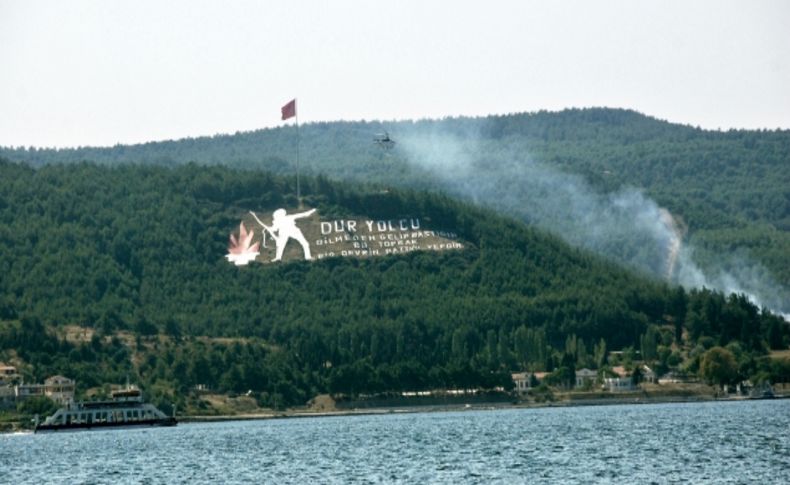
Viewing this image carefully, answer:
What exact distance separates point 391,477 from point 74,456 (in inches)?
2155

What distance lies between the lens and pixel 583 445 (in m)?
149

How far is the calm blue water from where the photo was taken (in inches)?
4759

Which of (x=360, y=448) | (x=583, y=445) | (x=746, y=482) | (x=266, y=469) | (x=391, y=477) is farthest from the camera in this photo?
(x=360, y=448)

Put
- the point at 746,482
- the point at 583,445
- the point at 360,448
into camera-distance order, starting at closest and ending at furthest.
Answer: the point at 746,482, the point at 583,445, the point at 360,448

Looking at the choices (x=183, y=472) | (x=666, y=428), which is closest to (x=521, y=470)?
(x=183, y=472)

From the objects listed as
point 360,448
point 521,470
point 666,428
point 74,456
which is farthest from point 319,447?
point 521,470

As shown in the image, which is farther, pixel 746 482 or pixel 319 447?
pixel 319 447

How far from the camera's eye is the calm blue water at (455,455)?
120875mm

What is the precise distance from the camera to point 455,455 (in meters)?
143

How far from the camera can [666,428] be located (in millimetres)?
173250

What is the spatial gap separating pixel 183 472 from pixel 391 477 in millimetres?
22003

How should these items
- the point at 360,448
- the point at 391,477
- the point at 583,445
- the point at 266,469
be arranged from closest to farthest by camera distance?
the point at 391,477, the point at 266,469, the point at 583,445, the point at 360,448

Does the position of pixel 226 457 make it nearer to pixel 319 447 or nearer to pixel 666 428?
A: pixel 319 447

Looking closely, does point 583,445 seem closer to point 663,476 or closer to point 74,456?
point 663,476
